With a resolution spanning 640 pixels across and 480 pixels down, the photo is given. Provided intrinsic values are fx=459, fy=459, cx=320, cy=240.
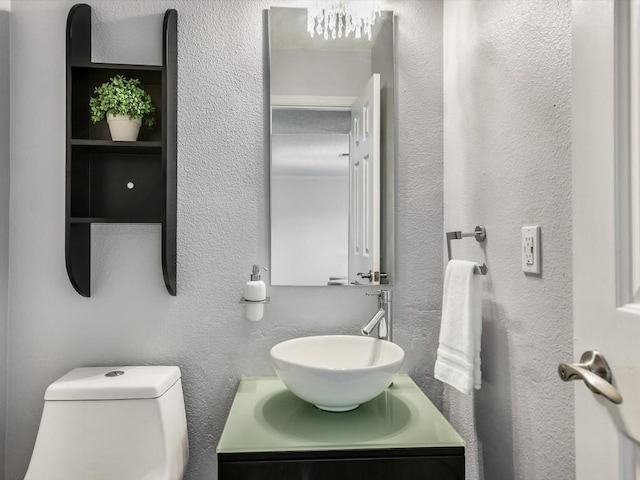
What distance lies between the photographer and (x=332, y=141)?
5.44 ft

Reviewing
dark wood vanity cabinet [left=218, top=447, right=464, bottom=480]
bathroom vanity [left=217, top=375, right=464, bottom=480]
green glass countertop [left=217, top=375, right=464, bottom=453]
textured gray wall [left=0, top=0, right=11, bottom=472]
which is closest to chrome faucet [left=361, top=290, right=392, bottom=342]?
green glass countertop [left=217, top=375, right=464, bottom=453]

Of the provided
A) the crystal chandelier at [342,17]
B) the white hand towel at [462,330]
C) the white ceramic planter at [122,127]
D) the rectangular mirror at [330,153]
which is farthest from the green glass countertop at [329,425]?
the crystal chandelier at [342,17]

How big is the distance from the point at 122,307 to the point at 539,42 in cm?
149

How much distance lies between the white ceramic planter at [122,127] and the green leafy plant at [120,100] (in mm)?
13

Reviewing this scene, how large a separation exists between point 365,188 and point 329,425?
826mm

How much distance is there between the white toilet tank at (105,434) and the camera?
134 centimetres

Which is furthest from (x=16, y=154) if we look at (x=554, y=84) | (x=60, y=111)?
(x=554, y=84)

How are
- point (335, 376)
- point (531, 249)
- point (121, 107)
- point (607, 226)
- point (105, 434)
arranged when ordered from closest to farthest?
1. point (607, 226)
2. point (531, 249)
3. point (335, 376)
4. point (105, 434)
5. point (121, 107)

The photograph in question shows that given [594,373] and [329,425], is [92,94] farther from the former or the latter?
[594,373]

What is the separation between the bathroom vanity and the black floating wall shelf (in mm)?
631

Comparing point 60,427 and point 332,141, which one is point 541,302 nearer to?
point 332,141

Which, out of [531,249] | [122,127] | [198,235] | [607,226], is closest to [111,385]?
[198,235]

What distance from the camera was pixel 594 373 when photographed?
27.3 inches

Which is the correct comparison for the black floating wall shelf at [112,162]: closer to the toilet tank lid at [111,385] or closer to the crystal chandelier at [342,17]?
the toilet tank lid at [111,385]
